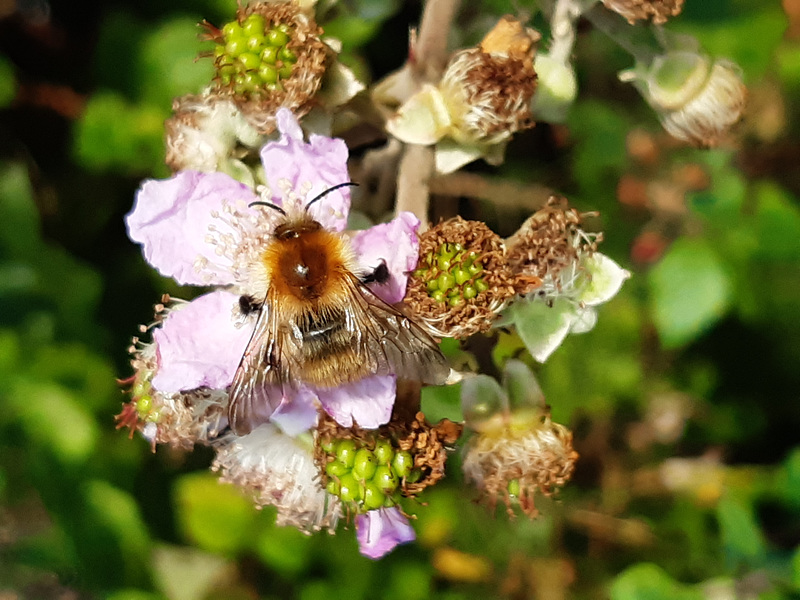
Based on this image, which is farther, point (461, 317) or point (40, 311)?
point (40, 311)

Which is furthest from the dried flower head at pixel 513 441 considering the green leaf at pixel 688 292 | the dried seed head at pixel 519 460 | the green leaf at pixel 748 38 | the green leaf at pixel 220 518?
the green leaf at pixel 748 38

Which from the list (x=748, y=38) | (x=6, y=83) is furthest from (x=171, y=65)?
(x=748, y=38)

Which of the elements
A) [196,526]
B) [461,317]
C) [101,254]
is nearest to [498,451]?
[461,317]

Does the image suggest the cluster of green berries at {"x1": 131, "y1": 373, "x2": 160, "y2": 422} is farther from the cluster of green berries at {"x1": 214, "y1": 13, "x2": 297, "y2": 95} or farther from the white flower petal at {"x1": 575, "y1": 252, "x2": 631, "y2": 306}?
the white flower petal at {"x1": 575, "y1": 252, "x2": 631, "y2": 306}

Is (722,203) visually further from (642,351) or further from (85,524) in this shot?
(85,524)

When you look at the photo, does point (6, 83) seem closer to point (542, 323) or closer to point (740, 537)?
point (542, 323)

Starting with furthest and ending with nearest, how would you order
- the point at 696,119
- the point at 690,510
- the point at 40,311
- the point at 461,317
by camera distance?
the point at 690,510
the point at 40,311
the point at 696,119
the point at 461,317
